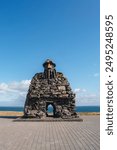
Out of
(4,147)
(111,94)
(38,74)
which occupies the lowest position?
(4,147)

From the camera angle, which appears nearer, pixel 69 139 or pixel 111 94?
pixel 111 94

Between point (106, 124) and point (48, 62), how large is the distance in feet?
55.0

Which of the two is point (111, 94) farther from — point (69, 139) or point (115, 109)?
point (69, 139)

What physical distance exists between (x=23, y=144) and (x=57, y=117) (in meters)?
14.2

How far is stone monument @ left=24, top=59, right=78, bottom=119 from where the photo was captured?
81.8ft

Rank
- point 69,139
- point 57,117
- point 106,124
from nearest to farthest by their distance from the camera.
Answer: point 106,124
point 69,139
point 57,117

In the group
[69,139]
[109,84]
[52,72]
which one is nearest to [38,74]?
[52,72]

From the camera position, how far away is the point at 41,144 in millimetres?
10961

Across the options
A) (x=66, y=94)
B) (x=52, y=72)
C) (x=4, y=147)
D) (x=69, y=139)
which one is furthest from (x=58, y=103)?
(x=4, y=147)

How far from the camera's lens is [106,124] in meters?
9.81

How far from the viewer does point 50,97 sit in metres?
25.4

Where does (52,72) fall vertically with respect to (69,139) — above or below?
above

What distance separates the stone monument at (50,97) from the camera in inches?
982

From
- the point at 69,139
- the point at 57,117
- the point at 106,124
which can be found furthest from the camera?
the point at 57,117
